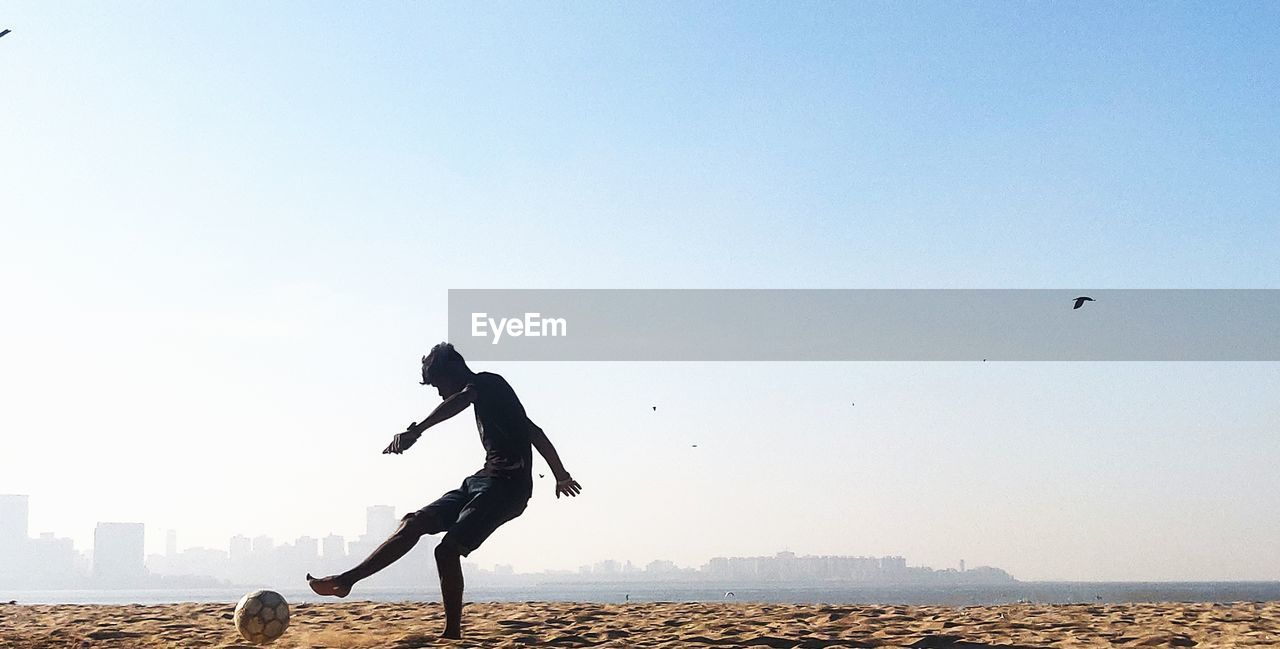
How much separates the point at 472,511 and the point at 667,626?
3.21 meters

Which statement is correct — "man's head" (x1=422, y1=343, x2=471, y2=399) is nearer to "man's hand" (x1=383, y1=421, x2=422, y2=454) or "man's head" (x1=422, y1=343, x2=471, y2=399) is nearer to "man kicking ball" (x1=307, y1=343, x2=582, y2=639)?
"man kicking ball" (x1=307, y1=343, x2=582, y2=639)

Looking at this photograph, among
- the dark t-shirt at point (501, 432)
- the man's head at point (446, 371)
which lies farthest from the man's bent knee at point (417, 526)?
the man's head at point (446, 371)

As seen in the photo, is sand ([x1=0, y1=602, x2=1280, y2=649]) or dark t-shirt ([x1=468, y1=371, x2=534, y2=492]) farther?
sand ([x1=0, y1=602, x2=1280, y2=649])

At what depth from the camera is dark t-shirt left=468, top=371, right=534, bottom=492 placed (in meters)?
8.18

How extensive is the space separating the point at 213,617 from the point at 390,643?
15.8 ft

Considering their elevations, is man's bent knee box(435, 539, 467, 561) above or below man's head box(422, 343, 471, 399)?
below

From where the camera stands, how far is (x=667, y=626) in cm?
1020

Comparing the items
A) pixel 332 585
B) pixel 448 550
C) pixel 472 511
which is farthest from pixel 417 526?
pixel 332 585

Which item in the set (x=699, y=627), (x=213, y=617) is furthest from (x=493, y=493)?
(x=213, y=617)

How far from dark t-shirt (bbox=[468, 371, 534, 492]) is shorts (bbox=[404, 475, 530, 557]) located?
9 centimetres

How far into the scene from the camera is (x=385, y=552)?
7.86 metres

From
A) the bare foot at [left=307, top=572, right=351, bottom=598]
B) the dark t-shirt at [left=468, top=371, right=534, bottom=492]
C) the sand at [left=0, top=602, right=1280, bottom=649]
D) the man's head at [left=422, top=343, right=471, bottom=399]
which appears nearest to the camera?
the bare foot at [left=307, top=572, right=351, bottom=598]

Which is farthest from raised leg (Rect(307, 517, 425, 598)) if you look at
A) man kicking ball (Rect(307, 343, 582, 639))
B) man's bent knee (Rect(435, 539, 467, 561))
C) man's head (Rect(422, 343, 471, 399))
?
man's head (Rect(422, 343, 471, 399))

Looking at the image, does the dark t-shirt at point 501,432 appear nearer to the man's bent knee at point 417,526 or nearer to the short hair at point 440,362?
the short hair at point 440,362
